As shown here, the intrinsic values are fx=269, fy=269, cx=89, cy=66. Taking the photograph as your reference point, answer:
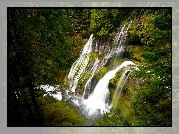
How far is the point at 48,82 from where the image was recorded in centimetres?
500

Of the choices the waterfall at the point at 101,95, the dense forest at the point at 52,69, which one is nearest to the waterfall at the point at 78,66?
the waterfall at the point at 101,95

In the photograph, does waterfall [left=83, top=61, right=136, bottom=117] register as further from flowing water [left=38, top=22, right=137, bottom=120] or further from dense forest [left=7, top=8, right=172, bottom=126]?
dense forest [left=7, top=8, right=172, bottom=126]

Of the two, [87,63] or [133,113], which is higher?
[87,63]

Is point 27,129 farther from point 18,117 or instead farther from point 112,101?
point 112,101

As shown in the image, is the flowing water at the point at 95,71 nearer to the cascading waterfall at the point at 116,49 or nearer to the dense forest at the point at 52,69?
the cascading waterfall at the point at 116,49

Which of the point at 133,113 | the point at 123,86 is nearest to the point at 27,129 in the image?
the point at 133,113

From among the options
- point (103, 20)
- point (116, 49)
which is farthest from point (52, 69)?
point (116, 49)

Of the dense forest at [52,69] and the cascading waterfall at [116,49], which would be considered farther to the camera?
the cascading waterfall at [116,49]

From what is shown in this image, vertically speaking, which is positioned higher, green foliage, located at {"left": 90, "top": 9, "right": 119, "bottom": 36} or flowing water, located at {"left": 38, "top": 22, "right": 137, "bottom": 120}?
green foliage, located at {"left": 90, "top": 9, "right": 119, "bottom": 36}

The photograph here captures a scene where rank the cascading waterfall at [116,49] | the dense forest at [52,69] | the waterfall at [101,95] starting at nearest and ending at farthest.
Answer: the dense forest at [52,69]
the waterfall at [101,95]
the cascading waterfall at [116,49]

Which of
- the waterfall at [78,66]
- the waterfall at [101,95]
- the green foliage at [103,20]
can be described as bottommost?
the waterfall at [101,95]

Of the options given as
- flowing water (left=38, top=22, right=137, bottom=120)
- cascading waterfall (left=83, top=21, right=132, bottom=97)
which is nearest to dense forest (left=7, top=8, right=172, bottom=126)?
flowing water (left=38, top=22, right=137, bottom=120)
